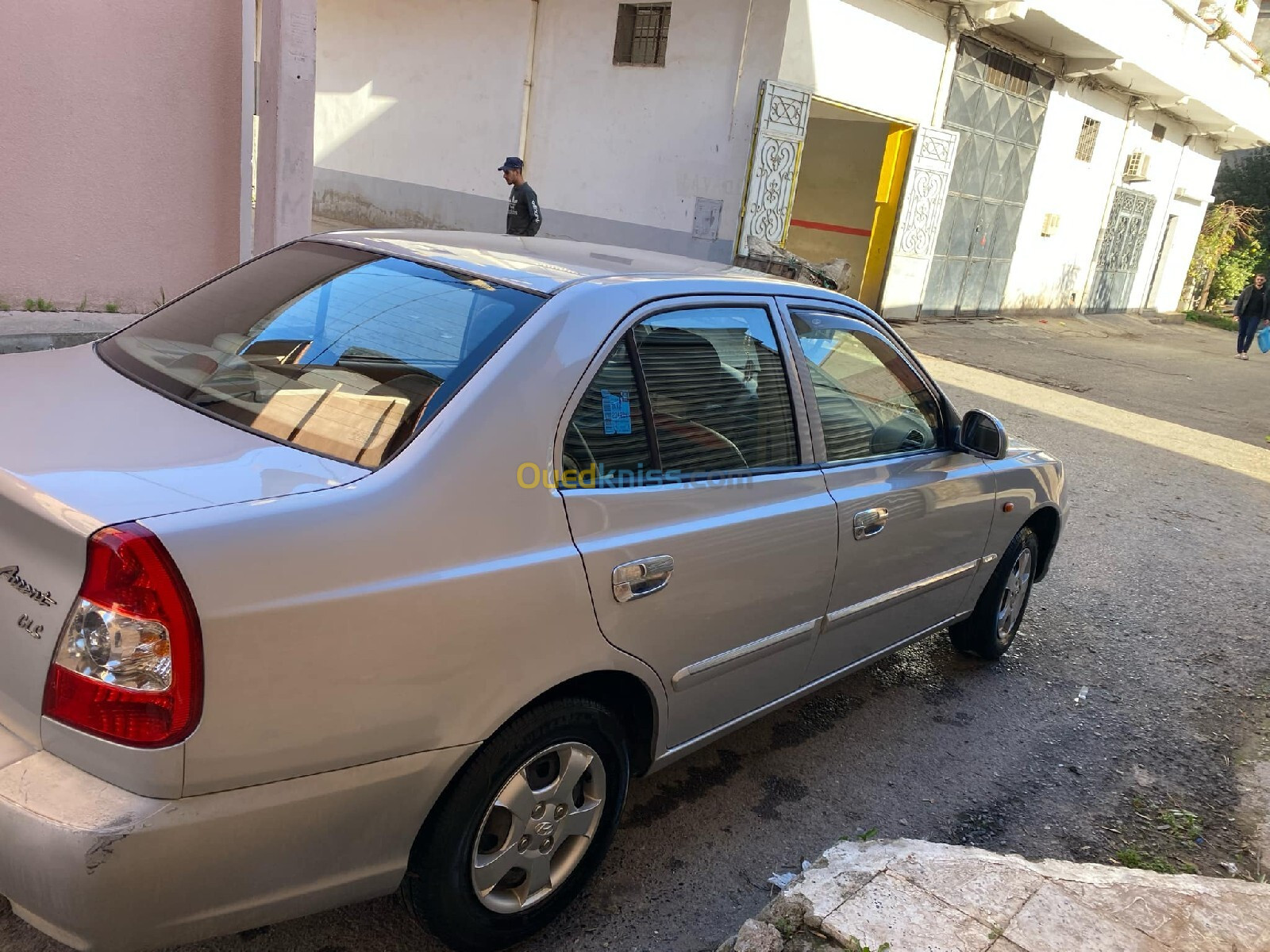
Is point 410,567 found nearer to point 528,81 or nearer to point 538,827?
point 538,827

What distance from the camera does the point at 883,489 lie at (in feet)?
10.4

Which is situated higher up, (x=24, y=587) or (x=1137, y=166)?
(x=1137, y=166)

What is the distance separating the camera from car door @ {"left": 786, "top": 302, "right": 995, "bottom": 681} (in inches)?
121

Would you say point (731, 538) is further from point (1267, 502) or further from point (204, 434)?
point (1267, 502)

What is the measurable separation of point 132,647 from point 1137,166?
24.5 meters

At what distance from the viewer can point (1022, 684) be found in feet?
14.3

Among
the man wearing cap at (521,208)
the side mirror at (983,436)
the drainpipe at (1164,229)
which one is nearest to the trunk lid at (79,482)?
the side mirror at (983,436)

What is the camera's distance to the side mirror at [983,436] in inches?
141

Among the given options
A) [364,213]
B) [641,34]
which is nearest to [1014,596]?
[641,34]

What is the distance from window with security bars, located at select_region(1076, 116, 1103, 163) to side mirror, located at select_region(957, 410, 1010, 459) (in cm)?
1886

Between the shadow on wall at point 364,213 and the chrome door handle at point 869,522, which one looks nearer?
the chrome door handle at point 869,522

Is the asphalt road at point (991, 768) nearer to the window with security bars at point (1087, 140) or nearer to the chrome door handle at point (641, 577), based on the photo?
the chrome door handle at point (641, 577)

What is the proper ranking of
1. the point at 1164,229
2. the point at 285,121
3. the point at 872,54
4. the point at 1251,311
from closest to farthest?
the point at 285,121
the point at 872,54
the point at 1251,311
the point at 1164,229

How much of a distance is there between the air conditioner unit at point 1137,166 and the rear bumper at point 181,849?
24.0 metres
